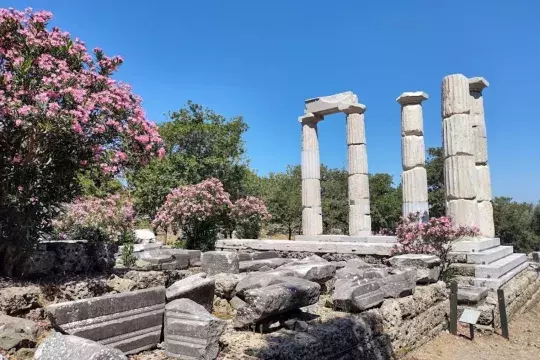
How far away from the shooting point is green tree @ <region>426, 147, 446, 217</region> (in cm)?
3177

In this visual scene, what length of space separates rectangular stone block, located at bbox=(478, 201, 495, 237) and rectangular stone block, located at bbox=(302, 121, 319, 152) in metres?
7.18

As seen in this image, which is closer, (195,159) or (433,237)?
(433,237)

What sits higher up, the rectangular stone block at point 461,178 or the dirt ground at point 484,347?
the rectangular stone block at point 461,178

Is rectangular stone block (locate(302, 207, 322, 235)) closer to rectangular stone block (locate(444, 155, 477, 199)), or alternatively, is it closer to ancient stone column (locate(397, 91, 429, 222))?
ancient stone column (locate(397, 91, 429, 222))

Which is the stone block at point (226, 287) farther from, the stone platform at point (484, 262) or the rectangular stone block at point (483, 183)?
the rectangular stone block at point (483, 183)

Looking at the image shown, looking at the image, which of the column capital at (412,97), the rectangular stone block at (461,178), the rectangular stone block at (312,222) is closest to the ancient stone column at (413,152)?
the column capital at (412,97)

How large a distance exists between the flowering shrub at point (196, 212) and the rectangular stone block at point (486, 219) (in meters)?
9.22

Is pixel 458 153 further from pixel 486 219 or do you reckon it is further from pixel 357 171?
pixel 357 171

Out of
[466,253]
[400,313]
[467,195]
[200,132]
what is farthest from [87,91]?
[200,132]

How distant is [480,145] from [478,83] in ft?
6.98

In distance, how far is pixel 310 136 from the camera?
1872cm

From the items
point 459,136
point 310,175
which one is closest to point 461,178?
point 459,136

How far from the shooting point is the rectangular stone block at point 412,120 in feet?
49.2

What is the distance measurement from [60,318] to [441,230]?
26.7ft
